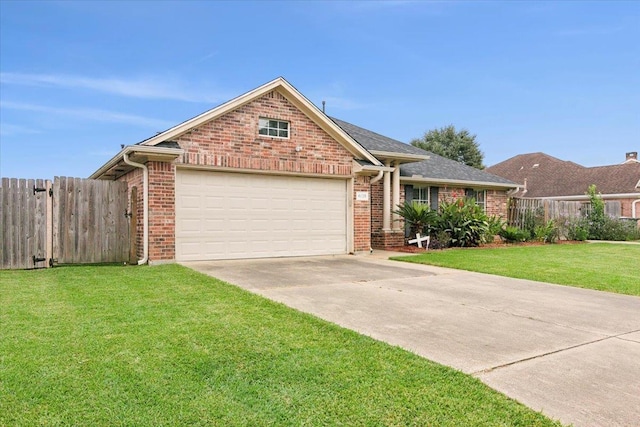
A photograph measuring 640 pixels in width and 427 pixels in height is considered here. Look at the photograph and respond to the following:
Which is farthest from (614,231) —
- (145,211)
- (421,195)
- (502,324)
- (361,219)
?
(145,211)

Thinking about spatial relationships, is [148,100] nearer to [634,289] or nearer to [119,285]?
[119,285]

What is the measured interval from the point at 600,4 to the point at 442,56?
228 inches

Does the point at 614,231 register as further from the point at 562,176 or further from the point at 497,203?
the point at 562,176

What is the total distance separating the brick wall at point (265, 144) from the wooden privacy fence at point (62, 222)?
2160 mm

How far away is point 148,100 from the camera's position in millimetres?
19172

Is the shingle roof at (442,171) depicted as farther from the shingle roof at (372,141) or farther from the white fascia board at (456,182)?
the shingle roof at (372,141)

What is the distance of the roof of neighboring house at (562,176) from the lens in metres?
28.5

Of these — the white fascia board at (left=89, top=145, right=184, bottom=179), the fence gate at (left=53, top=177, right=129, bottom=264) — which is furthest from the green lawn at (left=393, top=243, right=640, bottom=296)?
the fence gate at (left=53, top=177, right=129, bottom=264)

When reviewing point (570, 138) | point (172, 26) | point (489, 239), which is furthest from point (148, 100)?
point (570, 138)

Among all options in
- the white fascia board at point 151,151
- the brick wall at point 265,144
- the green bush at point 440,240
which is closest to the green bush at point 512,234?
the green bush at point 440,240

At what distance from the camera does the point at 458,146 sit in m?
40.9

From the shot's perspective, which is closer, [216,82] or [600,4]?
[600,4]

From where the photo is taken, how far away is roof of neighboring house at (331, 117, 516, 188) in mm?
15648

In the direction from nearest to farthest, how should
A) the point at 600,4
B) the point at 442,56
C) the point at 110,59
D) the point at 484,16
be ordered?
1. the point at 600,4
2. the point at 484,16
3. the point at 110,59
4. the point at 442,56
